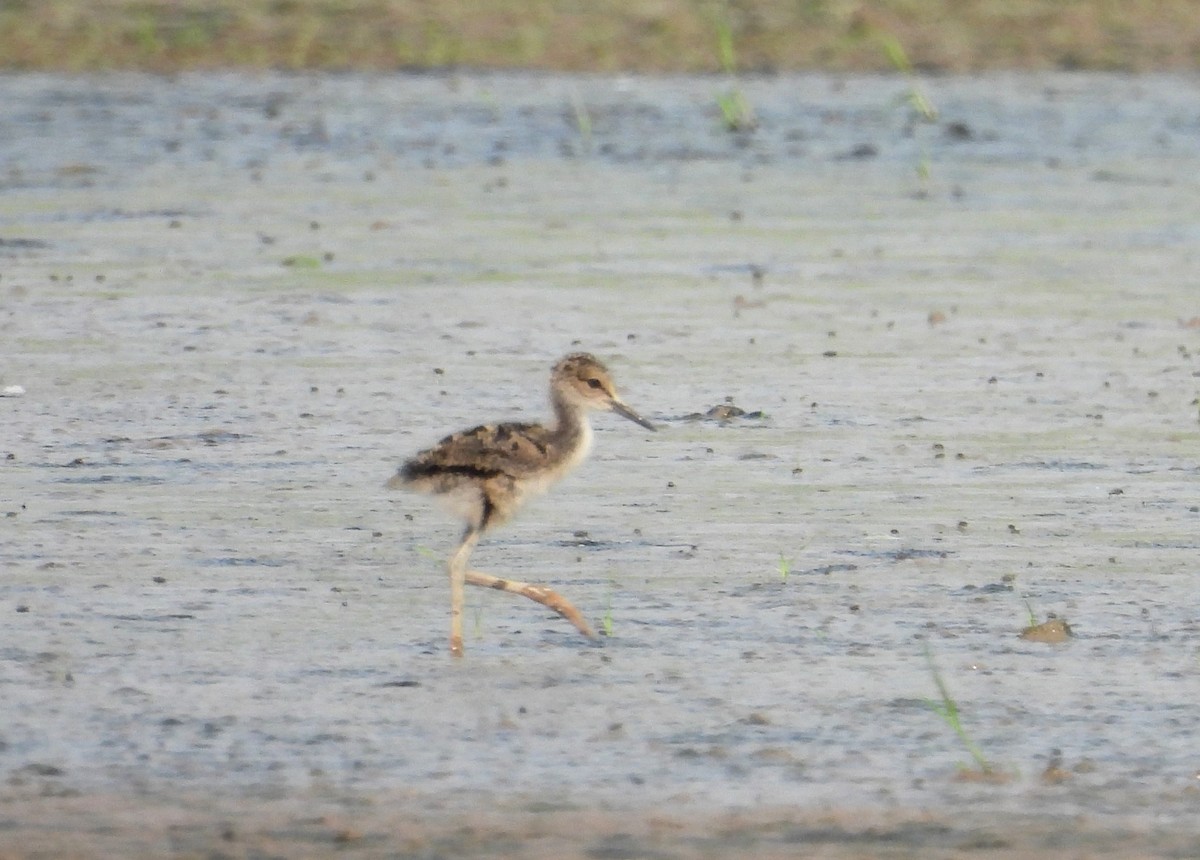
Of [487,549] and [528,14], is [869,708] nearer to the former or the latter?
[487,549]

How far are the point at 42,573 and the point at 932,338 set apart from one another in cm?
543

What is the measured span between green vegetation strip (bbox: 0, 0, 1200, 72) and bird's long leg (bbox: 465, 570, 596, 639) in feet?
51.1

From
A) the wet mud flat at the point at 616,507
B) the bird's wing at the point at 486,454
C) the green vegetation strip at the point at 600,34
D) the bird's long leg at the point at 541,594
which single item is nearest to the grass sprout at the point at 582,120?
the wet mud flat at the point at 616,507

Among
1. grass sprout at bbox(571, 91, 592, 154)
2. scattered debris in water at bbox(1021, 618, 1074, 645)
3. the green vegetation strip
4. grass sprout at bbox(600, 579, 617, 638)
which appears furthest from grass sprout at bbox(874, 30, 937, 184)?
scattered debris in water at bbox(1021, 618, 1074, 645)

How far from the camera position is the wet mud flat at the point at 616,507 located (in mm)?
6570

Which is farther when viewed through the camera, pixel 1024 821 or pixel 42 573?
pixel 42 573

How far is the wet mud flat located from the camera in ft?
21.6

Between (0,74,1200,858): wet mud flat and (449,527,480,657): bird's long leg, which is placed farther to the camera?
(449,527,480,657): bird's long leg

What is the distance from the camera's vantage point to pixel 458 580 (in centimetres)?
808

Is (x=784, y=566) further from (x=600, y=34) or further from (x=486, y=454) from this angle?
(x=600, y=34)

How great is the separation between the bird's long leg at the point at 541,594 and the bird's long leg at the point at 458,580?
0.15 ft

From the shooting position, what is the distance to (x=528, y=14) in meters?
24.7

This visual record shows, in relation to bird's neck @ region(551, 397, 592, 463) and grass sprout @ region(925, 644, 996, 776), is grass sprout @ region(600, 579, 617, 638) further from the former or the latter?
grass sprout @ region(925, 644, 996, 776)

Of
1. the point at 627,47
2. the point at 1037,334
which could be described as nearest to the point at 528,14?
the point at 627,47
